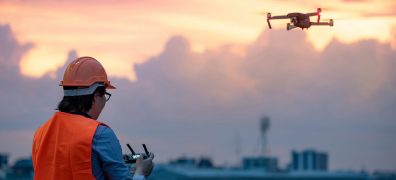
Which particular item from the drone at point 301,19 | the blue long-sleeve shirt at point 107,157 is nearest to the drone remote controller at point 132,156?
the blue long-sleeve shirt at point 107,157

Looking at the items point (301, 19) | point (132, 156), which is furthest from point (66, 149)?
point (301, 19)

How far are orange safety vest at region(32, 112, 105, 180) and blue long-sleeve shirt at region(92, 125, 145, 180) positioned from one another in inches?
2.1

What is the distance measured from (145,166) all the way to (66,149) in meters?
0.64

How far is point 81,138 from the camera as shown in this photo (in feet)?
31.4

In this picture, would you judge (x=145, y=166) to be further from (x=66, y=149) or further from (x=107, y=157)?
(x=66, y=149)

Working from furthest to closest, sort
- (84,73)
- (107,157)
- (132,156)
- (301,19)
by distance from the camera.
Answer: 1. (301,19)
2. (132,156)
3. (84,73)
4. (107,157)

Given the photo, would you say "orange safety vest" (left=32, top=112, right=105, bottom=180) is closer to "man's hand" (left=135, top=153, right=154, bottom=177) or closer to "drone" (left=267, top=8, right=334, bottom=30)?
"man's hand" (left=135, top=153, right=154, bottom=177)

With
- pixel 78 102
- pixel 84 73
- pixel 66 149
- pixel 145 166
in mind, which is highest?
pixel 84 73

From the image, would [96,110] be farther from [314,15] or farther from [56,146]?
Result: [314,15]

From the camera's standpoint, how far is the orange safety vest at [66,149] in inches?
376

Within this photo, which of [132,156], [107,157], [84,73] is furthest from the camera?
[132,156]

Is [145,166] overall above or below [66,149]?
below

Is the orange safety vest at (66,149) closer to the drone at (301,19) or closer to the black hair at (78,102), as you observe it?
the black hair at (78,102)

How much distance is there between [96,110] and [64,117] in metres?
0.27
